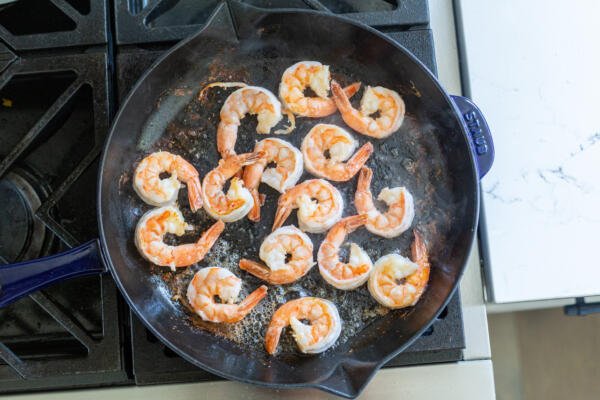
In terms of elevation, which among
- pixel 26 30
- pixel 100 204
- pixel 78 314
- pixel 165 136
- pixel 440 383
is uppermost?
pixel 26 30

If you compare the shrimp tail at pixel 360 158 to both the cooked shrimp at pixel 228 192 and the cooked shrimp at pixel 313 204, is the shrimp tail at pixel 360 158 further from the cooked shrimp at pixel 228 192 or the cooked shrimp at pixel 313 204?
the cooked shrimp at pixel 228 192

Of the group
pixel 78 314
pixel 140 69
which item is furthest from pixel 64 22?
pixel 78 314

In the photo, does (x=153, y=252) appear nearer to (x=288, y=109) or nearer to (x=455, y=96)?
(x=288, y=109)

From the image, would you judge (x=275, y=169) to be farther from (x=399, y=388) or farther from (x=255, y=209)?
(x=399, y=388)

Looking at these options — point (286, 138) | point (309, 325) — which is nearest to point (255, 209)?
point (286, 138)

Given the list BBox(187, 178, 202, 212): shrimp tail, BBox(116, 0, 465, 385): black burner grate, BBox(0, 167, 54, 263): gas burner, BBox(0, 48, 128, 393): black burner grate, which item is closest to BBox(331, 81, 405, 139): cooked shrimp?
BBox(116, 0, 465, 385): black burner grate

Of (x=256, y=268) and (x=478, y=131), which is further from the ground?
(x=478, y=131)
